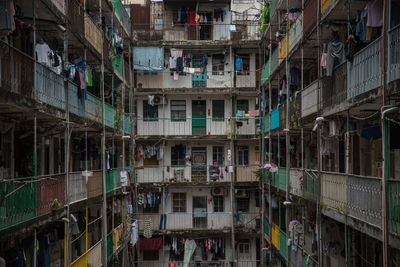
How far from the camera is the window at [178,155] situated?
2588 cm

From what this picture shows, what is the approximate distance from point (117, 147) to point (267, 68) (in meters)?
9.05

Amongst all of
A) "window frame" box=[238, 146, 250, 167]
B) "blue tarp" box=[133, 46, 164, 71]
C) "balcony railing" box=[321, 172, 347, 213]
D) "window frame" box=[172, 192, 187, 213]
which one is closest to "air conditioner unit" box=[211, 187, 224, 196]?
"window frame" box=[172, 192, 187, 213]

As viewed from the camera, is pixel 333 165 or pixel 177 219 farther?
pixel 177 219

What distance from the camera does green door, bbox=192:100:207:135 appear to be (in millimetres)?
25547

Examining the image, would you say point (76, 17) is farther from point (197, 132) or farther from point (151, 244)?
point (151, 244)

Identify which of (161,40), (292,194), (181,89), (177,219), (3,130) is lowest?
(177,219)

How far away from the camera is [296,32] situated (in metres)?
17.0

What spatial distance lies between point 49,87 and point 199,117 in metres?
14.1

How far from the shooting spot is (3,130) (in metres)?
12.7

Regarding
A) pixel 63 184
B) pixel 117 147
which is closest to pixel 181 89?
pixel 117 147

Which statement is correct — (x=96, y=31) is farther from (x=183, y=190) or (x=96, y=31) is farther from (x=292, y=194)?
(x=183, y=190)

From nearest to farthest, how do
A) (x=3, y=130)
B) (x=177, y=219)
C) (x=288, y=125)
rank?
1. (x=3, y=130)
2. (x=288, y=125)
3. (x=177, y=219)

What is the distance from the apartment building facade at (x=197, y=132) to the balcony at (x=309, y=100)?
8.87m

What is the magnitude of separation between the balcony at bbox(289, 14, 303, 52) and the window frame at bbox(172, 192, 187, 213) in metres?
11.4
